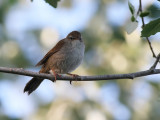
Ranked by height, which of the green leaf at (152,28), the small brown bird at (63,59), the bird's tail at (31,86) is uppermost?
the green leaf at (152,28)

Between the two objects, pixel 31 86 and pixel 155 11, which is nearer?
pixel 155 11

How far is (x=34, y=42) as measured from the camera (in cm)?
1053

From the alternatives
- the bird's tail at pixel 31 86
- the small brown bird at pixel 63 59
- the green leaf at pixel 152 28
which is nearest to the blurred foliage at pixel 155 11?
the green leaf at pixel 152 28

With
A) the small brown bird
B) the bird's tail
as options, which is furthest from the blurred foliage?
the bird's tail

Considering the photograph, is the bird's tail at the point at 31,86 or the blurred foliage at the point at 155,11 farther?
the bird's tail at the point at 31,86

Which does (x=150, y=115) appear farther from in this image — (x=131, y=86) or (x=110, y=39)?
(x=110, y=39)

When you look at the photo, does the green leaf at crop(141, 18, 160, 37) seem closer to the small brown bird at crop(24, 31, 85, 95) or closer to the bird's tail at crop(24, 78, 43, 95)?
the small brown bird at crop(24, 31, 85, 95)

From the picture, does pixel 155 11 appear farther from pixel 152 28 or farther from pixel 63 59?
pixel 63 59

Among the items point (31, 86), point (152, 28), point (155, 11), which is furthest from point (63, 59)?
point (152, 28)

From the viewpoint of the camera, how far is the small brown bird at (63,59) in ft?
18.1

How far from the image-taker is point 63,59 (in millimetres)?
5594

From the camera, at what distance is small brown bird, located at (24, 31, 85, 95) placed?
217 inches

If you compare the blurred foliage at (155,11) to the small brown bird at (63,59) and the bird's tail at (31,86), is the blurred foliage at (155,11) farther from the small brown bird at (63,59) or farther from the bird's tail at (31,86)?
the bird's tail at (31,86)

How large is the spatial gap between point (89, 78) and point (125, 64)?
5182mm
